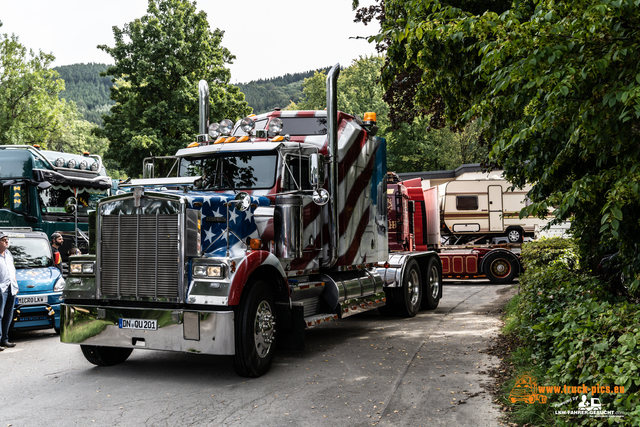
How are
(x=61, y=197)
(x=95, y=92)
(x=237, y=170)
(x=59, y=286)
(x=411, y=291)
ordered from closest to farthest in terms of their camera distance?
(x=237, y=170) < (x=59, y=286) < (x=411, y=291) < (x=61, y=197) < (x=95, y=92)

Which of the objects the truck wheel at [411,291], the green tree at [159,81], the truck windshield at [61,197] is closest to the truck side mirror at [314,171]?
the truck wheel at [411,291]

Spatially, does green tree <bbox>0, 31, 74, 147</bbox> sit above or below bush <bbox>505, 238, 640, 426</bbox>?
above

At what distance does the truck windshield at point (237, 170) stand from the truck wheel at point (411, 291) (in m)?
4.76

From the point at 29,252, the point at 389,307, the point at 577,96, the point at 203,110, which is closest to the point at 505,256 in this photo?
the point at 389,307

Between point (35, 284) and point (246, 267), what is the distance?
5615 mm

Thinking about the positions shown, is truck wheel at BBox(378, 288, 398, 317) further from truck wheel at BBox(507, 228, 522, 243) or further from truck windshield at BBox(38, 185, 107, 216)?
truck wheel at BBox(507, 228, 522, 243)

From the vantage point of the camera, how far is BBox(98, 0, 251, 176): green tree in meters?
28.2

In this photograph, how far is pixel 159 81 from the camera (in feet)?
92.5

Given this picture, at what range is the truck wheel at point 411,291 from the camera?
11.8m

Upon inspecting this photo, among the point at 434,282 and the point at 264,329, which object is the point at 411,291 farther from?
the point at 264,329

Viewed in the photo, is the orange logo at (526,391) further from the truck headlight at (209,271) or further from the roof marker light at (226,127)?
the roof marker light at (226,127)

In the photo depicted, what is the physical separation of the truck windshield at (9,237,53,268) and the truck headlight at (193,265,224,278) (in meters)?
6.03

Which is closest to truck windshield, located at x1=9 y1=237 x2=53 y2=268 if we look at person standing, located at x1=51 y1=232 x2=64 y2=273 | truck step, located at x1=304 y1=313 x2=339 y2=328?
person standing, located at x1=51 y1=232 x2=64 y2=273

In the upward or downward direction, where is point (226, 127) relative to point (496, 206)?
upward
